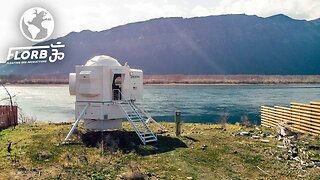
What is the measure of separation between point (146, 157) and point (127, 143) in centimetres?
294

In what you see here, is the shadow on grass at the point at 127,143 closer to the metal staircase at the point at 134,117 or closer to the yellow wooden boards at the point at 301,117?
the metal staircase at the point at 134,117

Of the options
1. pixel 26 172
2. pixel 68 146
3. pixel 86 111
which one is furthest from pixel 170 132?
pixel 26 172

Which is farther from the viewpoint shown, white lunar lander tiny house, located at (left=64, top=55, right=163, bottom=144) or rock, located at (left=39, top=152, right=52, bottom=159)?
white lunar lander tiny house, located at (left=64, top=55, right=163, bottom=144)

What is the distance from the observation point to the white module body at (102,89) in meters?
21.5

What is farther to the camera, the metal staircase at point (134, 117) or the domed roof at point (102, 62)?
the domed roof at point (102, 62)

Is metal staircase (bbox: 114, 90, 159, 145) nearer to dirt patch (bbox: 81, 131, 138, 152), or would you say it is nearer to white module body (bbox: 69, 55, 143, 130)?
white module body (bbox: 69, 55, 143, 130)

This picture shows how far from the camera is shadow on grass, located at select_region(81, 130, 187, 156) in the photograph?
18500mm

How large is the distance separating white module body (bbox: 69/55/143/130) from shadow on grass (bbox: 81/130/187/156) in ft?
3.25

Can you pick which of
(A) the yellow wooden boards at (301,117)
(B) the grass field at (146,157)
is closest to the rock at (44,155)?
(B) the grass field at (146,157)

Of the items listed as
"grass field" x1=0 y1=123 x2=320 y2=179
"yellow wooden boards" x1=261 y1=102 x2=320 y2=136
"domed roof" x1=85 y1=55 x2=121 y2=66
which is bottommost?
"grass field" x1=0 y1=123 x2=320 y2=179

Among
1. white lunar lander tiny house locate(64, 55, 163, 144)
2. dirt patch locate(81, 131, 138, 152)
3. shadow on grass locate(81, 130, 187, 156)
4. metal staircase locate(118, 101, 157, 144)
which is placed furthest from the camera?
white lunar lander tiny house locate(64, 55, 163, 144)

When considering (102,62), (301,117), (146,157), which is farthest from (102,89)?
(301,117)

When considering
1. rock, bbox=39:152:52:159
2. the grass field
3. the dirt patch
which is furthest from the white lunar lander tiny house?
rock, bbox=39:152:52:159

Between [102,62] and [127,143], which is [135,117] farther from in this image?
[102,62]
